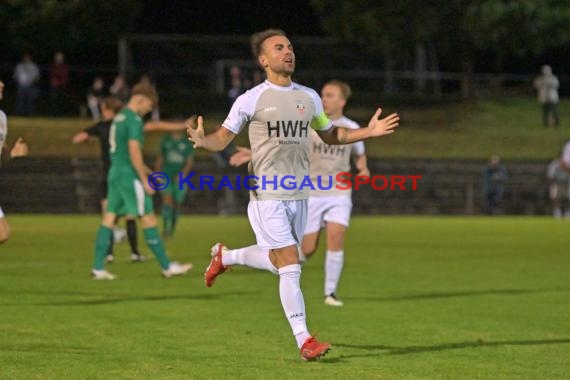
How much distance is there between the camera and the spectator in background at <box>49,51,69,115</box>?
151 ft

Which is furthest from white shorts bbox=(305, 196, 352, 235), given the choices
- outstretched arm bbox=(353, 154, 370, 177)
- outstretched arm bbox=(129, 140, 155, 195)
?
outstretched arm bbox=(129, 140, 155, 195)

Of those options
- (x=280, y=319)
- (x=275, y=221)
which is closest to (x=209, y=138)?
(x=275, y=221)

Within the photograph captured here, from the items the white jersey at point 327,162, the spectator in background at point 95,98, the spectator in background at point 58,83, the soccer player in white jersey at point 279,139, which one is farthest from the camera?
the spectator in background at point 58,83

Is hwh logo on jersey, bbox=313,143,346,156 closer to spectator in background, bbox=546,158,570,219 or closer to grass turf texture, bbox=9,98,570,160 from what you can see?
spectator in background, bbox=546,158,570,219

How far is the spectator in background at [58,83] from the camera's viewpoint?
46.1 metres

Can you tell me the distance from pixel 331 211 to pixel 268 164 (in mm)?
4118

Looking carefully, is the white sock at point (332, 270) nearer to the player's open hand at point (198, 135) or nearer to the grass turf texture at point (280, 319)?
the grass turf texture at point (280, 319)

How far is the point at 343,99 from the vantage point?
13.7m

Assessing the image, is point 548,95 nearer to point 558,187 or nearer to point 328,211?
point 558,187

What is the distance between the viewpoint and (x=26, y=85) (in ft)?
148

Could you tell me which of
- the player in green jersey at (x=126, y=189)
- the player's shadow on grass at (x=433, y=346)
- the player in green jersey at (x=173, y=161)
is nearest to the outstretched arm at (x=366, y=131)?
the player's shadow on grass at (x=433, y=346)

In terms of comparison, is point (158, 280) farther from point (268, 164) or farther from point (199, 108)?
point (199, 108)

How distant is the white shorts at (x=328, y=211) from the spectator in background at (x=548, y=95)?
34.6m

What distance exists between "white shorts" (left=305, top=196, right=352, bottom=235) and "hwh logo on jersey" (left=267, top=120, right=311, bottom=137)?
406 cm
